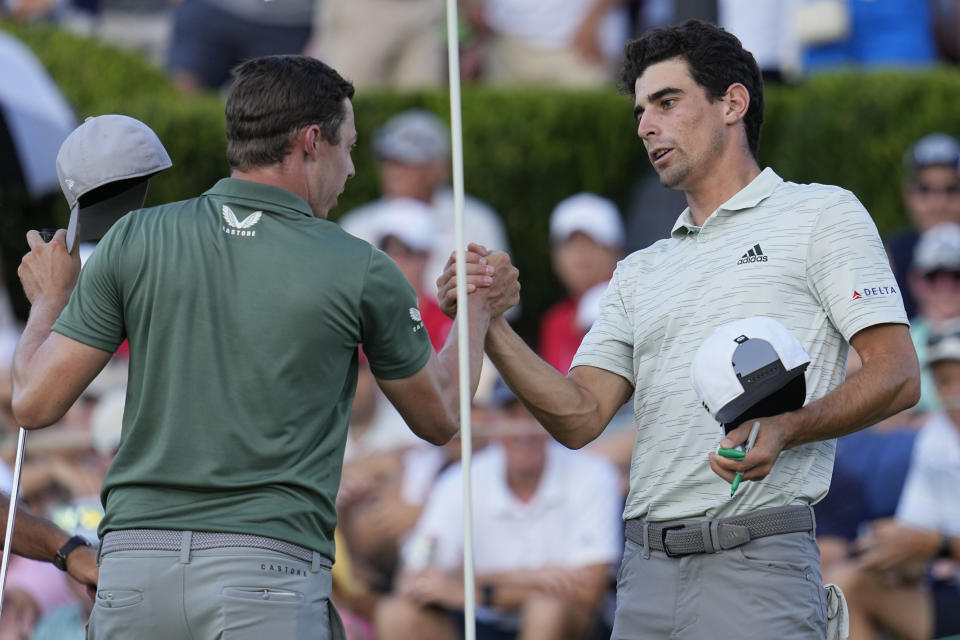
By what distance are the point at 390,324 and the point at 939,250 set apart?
5.18 metres

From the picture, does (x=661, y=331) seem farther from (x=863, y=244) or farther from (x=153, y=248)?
(x=153, y=248)

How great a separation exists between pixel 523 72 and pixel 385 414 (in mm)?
3752

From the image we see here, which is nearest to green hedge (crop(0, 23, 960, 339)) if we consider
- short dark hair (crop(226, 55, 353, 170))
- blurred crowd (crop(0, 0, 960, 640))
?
blurred crowd (crop(0, 0, 960, 640))

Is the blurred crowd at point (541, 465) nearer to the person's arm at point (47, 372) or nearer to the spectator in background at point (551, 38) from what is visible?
the spectator in background at point (551, 38)

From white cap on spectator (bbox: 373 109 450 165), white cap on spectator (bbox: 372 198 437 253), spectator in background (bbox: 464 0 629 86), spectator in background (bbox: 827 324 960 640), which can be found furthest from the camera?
spectator in background (bbox: 464 0 629 86)

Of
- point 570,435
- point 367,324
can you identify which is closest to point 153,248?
point 367,324

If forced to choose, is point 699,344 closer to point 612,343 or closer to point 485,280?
point 612,343

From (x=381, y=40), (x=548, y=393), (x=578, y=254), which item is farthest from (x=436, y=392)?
(x=381, y=40)

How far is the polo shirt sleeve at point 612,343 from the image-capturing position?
477 cm

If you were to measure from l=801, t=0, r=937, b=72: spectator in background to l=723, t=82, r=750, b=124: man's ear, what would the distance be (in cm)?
622

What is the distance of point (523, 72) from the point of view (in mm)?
11555

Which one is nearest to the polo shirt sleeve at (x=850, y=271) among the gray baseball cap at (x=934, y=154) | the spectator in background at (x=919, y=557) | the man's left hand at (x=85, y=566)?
the man's left hand at (x=85, y=566)

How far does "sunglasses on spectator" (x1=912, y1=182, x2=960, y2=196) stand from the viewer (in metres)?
8.93

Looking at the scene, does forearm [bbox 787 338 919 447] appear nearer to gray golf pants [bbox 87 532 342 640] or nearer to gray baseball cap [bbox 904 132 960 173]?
gray golf pants [bbox 87 532 342 640]
